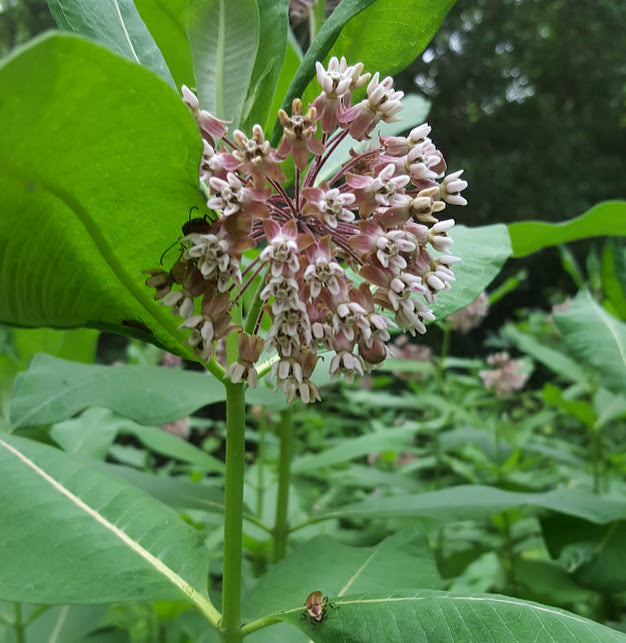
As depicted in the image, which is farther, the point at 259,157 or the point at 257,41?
the point at 257,41

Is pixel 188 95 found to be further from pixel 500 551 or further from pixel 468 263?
pixel 500 551

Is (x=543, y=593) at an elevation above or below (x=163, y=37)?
below

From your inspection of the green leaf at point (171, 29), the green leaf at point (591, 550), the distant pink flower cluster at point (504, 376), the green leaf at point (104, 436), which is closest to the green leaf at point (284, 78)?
the green leaf at point (171, 29)

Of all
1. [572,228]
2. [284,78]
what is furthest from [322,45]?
[572,228]

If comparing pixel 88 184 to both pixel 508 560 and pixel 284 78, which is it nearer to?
pixel 284 78

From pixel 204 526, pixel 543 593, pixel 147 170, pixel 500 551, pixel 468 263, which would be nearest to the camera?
pixel 147 170

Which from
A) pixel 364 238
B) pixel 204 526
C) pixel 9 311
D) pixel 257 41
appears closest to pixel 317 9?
pixel 257 41
